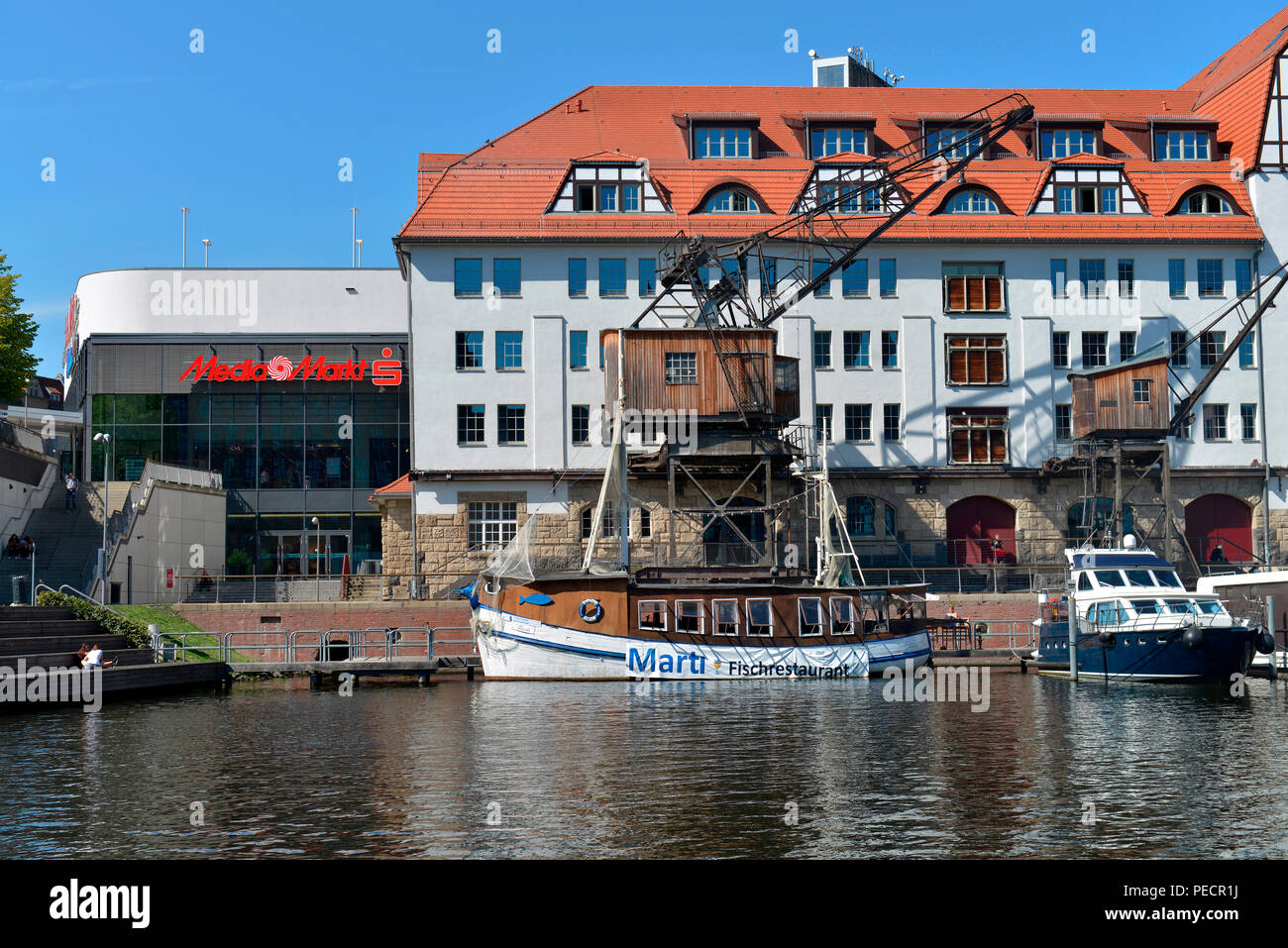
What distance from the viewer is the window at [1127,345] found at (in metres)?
61.1

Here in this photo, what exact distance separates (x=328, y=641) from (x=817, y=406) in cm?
2356

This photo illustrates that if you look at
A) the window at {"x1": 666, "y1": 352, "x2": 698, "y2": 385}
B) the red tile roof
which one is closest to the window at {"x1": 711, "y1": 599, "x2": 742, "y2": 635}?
the window at {"x1": 666, "y1": 352, "x2": 698, "y2": 385}

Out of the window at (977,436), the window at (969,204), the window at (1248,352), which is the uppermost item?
the window at (969,204)

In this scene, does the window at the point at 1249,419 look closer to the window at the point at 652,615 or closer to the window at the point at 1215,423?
the window at the point at 1215,423

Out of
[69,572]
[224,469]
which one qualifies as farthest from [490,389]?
[224,469]

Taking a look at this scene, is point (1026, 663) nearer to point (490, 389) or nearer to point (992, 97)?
point (490, 389)

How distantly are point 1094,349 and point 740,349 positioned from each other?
18.0m

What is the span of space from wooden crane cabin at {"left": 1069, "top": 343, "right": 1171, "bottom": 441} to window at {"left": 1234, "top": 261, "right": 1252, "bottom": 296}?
7.05m

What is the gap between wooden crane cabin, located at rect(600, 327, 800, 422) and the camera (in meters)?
53.2

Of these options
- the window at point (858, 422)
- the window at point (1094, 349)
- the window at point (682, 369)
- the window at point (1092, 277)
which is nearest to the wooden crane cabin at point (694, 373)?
the window at point (682, 369)

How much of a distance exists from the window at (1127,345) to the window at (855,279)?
1155cm

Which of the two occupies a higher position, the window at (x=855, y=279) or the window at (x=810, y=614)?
the window at (x=855, y=279)

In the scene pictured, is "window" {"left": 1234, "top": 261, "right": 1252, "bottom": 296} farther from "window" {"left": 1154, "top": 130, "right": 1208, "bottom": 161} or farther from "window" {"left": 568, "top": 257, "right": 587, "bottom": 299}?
"window" {"left": 568, "top": 257, "right": 587, "bottom": 299}

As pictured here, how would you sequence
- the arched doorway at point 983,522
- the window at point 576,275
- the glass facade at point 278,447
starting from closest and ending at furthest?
the arched doorway at point 983,522, the window at point 576,275, the glass facade at point 278,447
